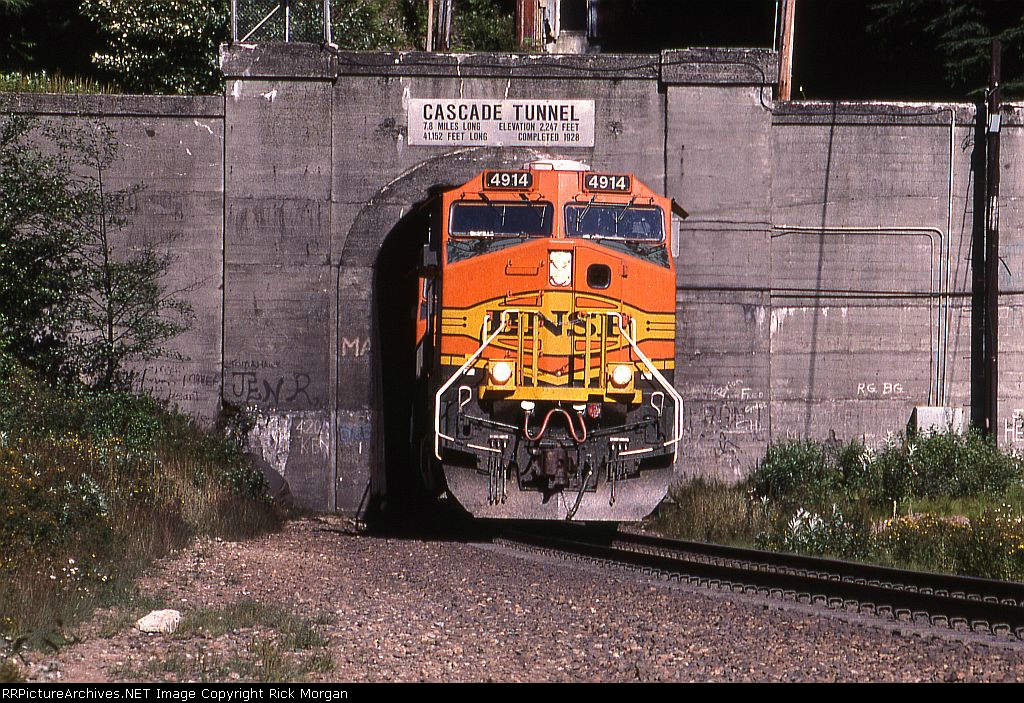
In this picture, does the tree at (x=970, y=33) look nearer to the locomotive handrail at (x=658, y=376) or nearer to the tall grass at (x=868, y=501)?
the tall grass at (x=868, y=501)

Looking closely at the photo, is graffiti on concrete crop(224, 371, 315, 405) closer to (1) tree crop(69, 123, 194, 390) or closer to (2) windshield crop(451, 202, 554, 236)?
(1) tree crop(69, 123, 194, 390)

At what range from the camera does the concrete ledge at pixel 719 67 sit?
16.6 metres

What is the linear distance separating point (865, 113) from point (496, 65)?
5.54 m

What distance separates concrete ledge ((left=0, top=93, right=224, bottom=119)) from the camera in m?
16.4

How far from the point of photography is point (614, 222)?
13.0 m

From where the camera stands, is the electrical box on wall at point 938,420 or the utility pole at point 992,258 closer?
the utility pole at point 992,258

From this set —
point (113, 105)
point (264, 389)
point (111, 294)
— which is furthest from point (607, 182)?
point (113, 105)

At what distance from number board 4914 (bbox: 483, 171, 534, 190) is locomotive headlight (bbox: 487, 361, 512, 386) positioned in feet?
7.31

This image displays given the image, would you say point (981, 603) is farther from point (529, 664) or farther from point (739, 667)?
point (529, 664)

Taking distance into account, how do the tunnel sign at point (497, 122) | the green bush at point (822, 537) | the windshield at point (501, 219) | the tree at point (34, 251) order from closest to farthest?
the green bush at point (822, 537) → the windshield at point (501, 219) → the tree at point (34, 251) → the tunnel sign at point (497, 122)

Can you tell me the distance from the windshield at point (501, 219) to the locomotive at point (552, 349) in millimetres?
15

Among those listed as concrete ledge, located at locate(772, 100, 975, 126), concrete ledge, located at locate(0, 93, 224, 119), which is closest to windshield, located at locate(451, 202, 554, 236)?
concrete ledge, located at locate(0, 93, 224, 119)

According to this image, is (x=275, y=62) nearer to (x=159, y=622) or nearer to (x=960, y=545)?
(x=159, y=622)

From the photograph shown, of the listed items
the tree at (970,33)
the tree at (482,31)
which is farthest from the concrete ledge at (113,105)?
the tree at (970,33)
